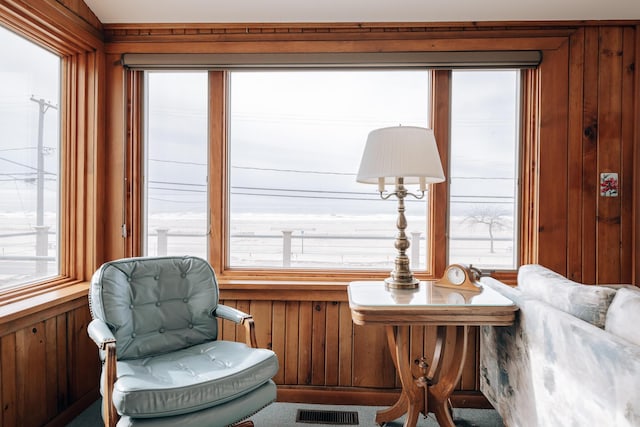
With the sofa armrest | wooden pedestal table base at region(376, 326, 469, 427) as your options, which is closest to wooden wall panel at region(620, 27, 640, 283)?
the sofa armrest

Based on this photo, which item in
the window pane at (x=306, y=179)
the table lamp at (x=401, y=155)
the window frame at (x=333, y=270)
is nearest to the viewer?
the table lamp at (x=401, y=155)

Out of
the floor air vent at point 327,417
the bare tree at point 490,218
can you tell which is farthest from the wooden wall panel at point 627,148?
the floor air vent at point 327,417

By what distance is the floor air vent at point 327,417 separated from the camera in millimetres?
2164

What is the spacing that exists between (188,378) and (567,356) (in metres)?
1.41

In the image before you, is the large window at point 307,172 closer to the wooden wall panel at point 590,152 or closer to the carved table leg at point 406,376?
the wooden wall panel at point 590,152

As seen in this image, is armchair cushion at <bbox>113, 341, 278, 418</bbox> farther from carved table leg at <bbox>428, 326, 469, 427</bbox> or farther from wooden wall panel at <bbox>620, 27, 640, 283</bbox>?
wooden wall panel at <bbox>620, 27, 640, 283</bbox>

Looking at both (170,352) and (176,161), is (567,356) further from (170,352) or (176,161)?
(176,161)

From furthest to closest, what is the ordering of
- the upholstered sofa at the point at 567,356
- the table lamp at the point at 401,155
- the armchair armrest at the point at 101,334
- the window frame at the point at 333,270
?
the window frame at the point at 333,270, the table lamp at the point at 401,155, the armchair armrest at the point at 101,334, the upholstered sofa at the point at 567,356

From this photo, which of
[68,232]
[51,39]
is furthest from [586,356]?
[51,39]

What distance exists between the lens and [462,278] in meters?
2.00

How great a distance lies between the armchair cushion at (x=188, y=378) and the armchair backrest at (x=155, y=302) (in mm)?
89

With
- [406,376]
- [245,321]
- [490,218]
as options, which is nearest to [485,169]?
[490,218]

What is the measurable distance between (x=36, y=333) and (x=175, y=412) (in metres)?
0.95

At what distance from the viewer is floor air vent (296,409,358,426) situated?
7.10 feet
